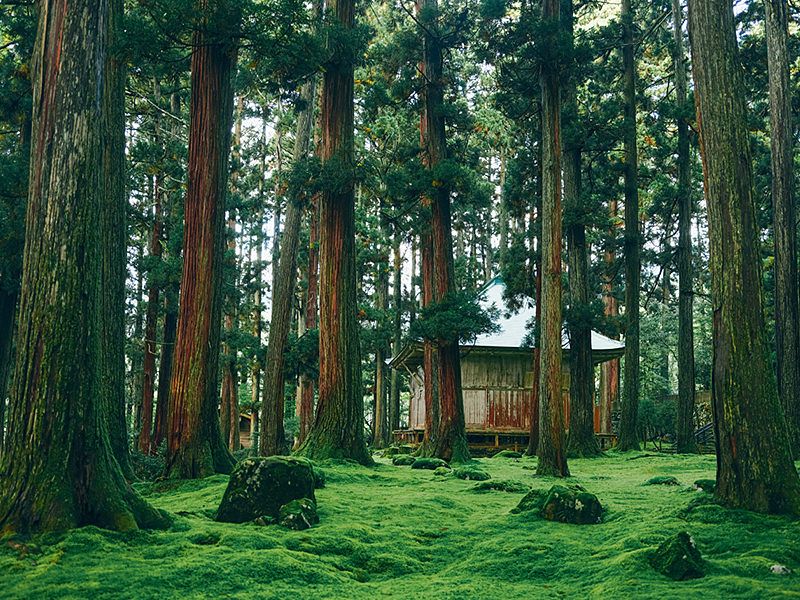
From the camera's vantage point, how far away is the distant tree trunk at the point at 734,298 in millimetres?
6680

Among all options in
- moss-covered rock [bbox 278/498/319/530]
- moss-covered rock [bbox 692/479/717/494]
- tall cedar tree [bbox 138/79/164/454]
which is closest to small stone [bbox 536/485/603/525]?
moss-covered rock [bbox 692/479/717/494]

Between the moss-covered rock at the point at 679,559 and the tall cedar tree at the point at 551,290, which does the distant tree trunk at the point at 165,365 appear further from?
the moss-covered rock at the point at 679,559

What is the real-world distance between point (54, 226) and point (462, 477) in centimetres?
840

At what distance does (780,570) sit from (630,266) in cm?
1715

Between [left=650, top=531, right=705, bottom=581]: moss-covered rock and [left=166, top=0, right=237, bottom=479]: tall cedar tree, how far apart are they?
23.2ft

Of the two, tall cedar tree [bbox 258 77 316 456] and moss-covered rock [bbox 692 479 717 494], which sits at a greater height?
tall cedar tree [bbox 258 77 316 456]

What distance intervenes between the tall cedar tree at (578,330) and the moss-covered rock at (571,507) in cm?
1082

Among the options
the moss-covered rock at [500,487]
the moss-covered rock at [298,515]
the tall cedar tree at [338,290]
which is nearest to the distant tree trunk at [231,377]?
the tall cedar tree at [338,290]

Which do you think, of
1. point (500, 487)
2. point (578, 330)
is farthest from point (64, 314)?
point (578, 330)

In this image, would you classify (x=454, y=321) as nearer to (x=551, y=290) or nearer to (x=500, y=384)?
(x=551, y=290)

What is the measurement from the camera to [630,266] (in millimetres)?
21203

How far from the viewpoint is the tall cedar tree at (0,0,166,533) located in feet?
18.5

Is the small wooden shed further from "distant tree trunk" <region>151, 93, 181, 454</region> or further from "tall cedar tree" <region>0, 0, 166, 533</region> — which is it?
"tall cedar tree" <region>0, 0, 166, 533</region>

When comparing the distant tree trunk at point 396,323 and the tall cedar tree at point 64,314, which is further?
the distant tree trunk at point 396,323
